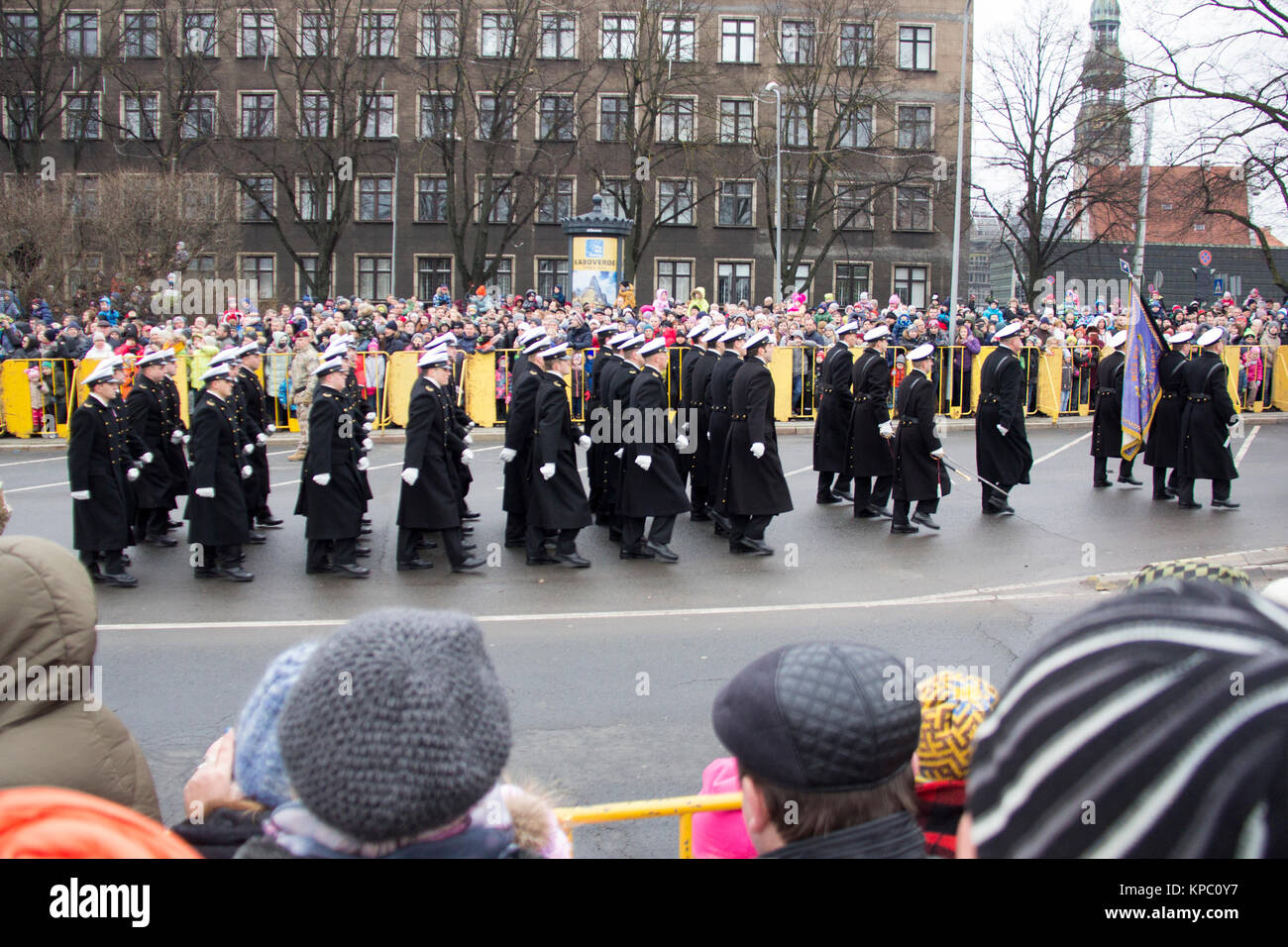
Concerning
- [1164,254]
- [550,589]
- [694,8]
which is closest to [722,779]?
[550,589]

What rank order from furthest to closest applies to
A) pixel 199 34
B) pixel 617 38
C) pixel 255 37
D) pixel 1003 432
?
1. pixel 255 37
2. pixel 199 34
3. pixel 617 38
4. pixel 1003 432

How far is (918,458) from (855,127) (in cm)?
3938

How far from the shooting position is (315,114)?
47.1m

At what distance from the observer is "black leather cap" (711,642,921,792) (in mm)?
2033

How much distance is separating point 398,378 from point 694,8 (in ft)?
101

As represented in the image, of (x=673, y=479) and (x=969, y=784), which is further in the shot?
(x=673, y=479)

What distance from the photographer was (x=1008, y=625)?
8.42 metres

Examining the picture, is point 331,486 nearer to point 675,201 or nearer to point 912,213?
point 675,201

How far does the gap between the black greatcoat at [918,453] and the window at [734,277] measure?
124 feet

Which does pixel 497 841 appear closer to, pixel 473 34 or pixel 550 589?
pixel 550 589

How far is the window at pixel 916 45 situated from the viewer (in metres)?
49.5

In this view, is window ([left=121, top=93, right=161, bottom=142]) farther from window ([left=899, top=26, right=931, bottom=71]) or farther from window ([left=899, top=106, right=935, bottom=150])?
window ([left=899, top=26, right=931, bottom=71])

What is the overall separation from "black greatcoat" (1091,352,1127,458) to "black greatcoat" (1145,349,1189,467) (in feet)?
1.80

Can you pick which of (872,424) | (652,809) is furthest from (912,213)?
(652,809)
